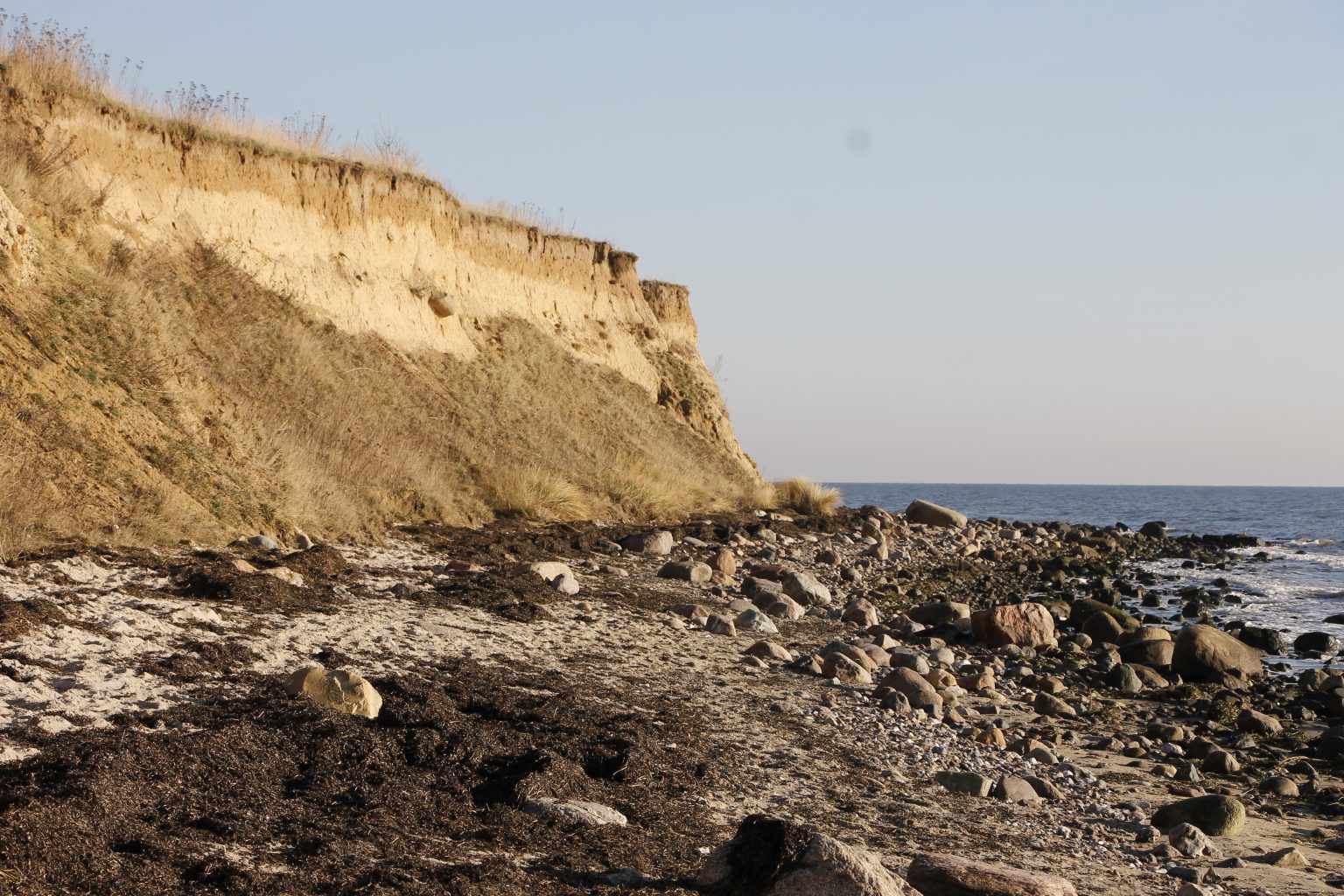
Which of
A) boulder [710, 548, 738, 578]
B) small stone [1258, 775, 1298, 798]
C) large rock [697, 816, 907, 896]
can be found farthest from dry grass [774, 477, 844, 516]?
large rock [697, 816, 907, 896]

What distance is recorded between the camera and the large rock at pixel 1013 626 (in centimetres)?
1485

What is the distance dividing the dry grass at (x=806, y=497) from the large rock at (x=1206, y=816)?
23.5m

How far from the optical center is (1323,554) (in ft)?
127

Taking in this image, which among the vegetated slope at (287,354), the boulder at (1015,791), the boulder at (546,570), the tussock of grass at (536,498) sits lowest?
the boulder at (1015,791)

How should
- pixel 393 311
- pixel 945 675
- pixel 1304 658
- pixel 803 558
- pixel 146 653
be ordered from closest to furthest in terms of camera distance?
1. pixel 146 653
2. pixel 945 675
3. pixel 1304 658
4. pixel 803 558
5. pixel 393 311

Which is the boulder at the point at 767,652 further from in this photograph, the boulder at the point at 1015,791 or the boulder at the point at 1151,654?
the boulder at the point at 1151,654

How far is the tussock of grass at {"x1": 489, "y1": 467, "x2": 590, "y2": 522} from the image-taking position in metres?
19.0

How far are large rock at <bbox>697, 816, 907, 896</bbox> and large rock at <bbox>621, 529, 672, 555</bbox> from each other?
12857 millimetres

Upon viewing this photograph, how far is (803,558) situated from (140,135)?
1331 cm

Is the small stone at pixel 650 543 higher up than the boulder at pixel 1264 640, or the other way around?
the small stone at pixel 650 543

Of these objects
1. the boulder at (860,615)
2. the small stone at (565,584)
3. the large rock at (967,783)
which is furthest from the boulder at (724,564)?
the large rock at (967,783)

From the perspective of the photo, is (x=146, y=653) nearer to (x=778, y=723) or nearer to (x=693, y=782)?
(x=693, y=782)

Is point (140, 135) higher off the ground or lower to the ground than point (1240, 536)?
higher

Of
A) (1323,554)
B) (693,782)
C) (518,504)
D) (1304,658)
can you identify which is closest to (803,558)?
(518,504)
